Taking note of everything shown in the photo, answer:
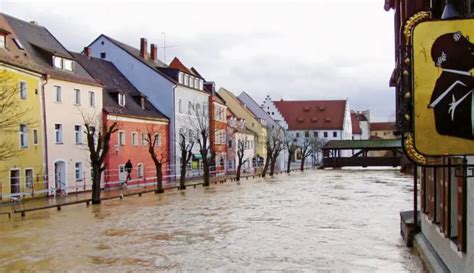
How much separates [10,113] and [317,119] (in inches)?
3463

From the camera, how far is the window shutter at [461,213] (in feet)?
25.8

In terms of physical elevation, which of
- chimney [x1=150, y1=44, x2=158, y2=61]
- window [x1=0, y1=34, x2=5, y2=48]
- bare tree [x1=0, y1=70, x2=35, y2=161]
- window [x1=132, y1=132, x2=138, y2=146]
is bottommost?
window [x1=132, y1=132, x2=138, y2=146]

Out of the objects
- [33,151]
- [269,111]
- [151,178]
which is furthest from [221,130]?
[269,111]

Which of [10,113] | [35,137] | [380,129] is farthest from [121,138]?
[380,129]

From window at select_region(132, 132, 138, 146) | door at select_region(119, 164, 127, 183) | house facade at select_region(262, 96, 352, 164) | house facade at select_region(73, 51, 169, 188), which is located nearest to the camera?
house facade at select_region(73, 51, 169, 188)

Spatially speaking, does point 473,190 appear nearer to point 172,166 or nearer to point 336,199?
point 336,199

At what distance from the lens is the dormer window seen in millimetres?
36312

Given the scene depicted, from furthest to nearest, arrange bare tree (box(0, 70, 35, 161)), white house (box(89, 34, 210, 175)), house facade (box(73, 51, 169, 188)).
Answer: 1. white house (box(89, 34, 210, 175))
2. house facade (box(73, 51, 169, 188))
3. bare tree (box(0, 70, 35, 161))

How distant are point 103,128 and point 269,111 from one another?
68959mm

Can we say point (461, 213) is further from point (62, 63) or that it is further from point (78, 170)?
point (62, 63)

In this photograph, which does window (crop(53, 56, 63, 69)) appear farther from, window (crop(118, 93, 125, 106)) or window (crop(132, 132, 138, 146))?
window (crop(132, 132, 138, 146))

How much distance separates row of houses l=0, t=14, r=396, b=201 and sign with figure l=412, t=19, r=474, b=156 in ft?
71.9

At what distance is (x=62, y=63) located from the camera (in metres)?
37.1

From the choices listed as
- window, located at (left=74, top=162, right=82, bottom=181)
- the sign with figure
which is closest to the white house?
window, located at (left=74, top=162, right=82, bottom=181)
